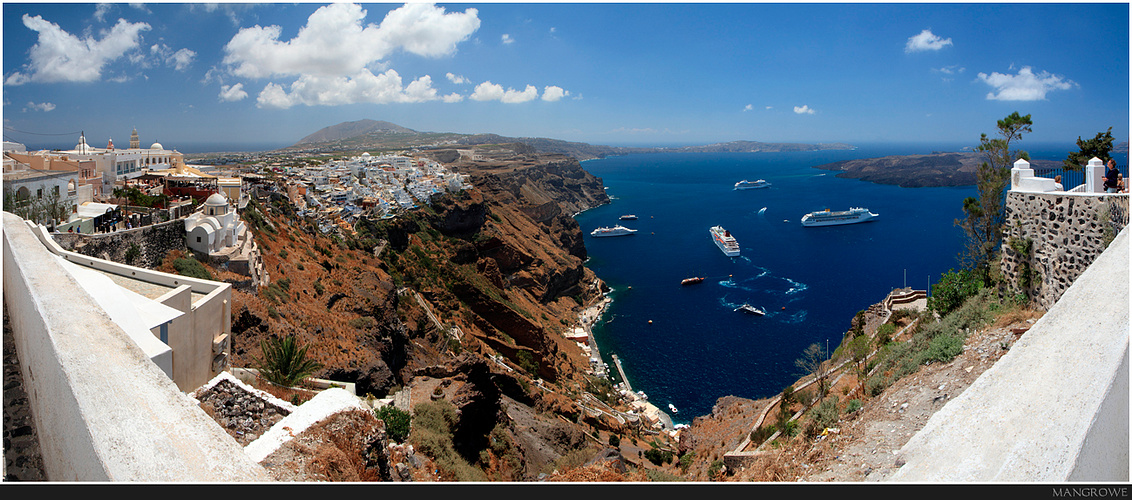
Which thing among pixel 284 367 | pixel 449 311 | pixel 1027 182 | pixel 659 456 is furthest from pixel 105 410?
pixel 449 311

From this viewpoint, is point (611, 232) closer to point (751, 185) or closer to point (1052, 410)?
point (751, 185)

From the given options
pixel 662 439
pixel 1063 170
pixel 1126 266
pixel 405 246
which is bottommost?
pixel 662 439

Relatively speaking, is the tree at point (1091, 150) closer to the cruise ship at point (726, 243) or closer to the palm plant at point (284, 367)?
the palm plant at point (284, 367)

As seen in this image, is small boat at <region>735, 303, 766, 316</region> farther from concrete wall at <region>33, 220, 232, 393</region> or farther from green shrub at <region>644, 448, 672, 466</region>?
concrete wall at <region>33, 220, 232, 393</region>

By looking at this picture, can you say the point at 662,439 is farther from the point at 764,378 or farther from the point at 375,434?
the point at 375,434

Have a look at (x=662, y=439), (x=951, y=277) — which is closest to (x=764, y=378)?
(x=662, y=439)

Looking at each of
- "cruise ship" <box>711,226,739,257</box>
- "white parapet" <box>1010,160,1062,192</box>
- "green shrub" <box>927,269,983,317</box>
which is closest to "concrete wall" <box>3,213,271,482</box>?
"white parapet" <box>1010,160,1062,192</box>
